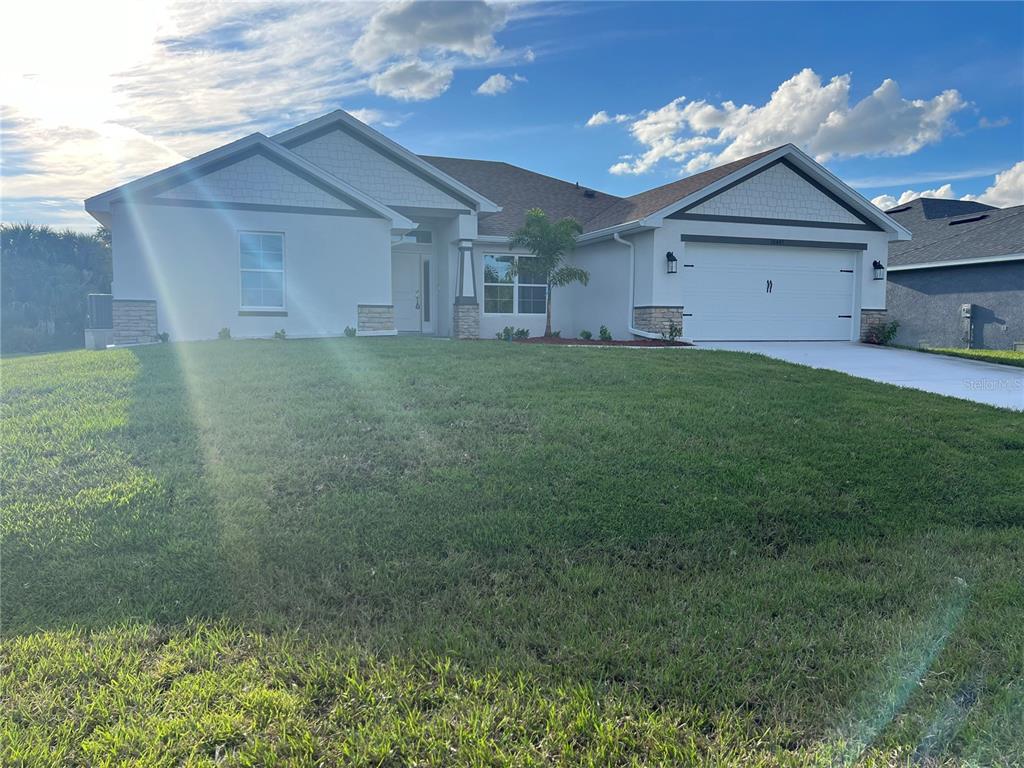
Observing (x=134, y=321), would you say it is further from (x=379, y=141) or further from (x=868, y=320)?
(x=868, y=320)

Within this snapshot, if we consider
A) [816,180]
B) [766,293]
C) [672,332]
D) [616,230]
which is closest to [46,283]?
[616,230]

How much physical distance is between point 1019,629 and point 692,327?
1275 cm

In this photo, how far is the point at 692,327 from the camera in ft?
51.5

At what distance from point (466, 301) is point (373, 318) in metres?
2.36

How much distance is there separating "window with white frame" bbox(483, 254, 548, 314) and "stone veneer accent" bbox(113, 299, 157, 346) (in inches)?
303

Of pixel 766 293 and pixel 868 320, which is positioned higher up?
pixel 766 293

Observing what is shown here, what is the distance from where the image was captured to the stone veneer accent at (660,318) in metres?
15.2

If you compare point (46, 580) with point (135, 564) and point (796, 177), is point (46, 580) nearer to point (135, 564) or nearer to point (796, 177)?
point (135, 564)

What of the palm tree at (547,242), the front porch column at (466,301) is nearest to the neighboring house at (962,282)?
the palm tree at (547,242)

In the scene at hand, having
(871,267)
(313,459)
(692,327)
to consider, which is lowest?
(313,459)

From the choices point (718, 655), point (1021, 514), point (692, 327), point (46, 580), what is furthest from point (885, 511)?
point (692, 327)

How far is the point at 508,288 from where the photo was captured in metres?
17.5

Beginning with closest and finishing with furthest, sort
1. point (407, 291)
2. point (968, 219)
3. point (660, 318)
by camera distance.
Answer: point (660, 318)
point (407, 291)
point (968, 219)

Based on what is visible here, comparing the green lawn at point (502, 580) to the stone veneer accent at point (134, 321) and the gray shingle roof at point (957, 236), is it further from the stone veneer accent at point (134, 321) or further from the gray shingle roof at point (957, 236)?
the gray shingle roof at point (957, 236)
